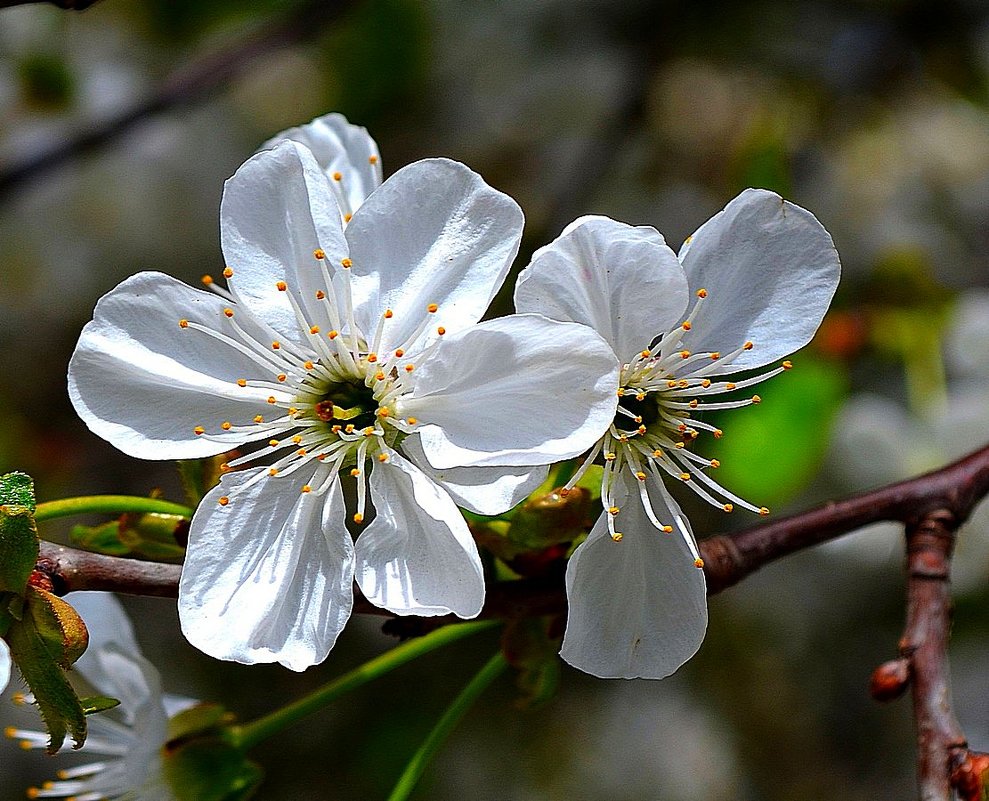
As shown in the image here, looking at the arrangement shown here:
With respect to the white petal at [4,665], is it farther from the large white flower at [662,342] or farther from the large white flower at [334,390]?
the large white flower at [662,342]

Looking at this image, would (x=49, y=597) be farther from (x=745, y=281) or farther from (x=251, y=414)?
(x=745, y=281)

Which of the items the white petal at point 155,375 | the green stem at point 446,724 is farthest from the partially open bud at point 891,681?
the white petal at point 155,375

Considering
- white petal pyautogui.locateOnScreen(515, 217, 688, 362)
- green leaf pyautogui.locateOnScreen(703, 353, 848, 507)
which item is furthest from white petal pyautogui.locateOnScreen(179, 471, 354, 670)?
green leaf pyautogui.locateOnScreen(703, 353, 848, 507)

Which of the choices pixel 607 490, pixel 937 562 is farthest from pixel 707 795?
pixel 607 490

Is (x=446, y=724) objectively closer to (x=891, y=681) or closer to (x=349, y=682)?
(x=349, y=682)

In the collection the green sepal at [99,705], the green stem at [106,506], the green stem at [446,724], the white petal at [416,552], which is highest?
the green stem at [106,506]

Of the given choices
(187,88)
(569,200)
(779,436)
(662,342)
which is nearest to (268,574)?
(662,342)
